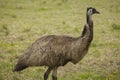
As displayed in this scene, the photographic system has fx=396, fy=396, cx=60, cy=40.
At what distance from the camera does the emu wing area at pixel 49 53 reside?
789 cm

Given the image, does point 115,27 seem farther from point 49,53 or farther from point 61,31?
point 49,53

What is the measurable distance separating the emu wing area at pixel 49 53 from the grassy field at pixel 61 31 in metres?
1.15

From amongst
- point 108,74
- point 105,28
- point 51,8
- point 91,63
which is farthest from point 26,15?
point 108,74

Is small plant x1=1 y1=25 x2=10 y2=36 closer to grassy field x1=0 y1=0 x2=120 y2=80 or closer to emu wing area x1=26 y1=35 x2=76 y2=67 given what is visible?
grassy field x1=0 y1=0 x2=120 y2=80

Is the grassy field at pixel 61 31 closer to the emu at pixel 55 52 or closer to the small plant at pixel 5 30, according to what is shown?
the small plant at pixel 5 30

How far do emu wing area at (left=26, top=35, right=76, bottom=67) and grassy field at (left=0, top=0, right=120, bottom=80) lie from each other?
1151 millimetres

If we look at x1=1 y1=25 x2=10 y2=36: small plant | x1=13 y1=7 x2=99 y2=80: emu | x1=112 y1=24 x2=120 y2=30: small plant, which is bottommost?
x1=112 y1=24 x2=120 y2=30: small plant

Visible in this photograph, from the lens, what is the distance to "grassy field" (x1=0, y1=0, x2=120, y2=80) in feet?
31.9

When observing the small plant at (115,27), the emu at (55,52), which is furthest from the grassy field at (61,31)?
the emu at (55,52)

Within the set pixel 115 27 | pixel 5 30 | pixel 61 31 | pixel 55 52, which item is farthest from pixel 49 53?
pixel 115 27

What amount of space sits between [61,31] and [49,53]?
7.22m

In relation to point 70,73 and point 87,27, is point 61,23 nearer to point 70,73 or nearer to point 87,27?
point 70,73

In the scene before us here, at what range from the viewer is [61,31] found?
15117 mm

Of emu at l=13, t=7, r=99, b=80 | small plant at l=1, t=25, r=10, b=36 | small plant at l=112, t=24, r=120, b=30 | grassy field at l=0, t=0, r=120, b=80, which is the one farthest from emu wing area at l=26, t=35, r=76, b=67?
small plant at l=112, t=24, r=120, b=30
